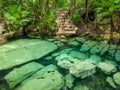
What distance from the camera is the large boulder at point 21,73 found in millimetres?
3432

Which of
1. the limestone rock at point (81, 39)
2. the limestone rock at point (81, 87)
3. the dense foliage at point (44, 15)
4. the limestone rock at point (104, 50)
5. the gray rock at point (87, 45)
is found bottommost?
the limestone rock at point (81, 87)

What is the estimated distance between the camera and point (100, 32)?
5.20 m

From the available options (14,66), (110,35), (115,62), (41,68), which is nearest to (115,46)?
(110,35)

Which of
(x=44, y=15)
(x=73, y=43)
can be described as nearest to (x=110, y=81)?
(x=73, y=43)

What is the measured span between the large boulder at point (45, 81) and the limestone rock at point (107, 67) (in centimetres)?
69

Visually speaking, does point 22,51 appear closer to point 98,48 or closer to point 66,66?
point 66,66

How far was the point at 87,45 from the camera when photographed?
484cm

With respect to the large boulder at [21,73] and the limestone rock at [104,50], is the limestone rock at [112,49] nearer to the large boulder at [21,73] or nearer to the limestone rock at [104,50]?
the limestone rock at [104,50]

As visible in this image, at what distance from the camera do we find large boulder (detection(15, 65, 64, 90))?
3294 mm

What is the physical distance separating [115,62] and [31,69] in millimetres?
1413

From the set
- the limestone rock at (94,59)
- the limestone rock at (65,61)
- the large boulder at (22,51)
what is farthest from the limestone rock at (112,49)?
the large boulder at (22,51)

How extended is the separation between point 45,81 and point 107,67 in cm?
106

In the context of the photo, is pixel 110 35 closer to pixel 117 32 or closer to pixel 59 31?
pixel 117 32

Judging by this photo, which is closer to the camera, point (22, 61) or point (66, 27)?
point (22, 61)
